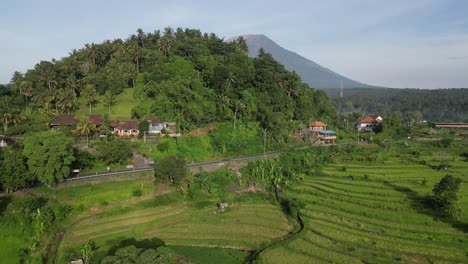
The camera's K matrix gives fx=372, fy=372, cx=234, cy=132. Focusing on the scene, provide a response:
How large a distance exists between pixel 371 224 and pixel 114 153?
25.2 meters

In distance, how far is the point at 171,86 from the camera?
55.2 meters

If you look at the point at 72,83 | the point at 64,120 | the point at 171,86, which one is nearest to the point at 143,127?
the point at 171,86

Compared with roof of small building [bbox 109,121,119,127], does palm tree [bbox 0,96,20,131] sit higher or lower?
higher

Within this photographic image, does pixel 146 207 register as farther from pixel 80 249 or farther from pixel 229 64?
pixel 229 64

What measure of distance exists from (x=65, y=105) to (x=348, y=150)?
42.2 meters

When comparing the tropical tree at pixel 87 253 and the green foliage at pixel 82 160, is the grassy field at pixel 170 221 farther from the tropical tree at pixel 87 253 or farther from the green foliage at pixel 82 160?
the green foliage at pixel 82 160

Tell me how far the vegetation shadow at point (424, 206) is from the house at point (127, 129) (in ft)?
106

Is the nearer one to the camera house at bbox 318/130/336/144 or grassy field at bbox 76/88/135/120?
grassy field at bbox 76/88/135/120

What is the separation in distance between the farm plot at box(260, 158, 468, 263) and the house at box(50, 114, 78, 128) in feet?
101

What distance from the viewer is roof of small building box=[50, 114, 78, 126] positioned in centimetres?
4934

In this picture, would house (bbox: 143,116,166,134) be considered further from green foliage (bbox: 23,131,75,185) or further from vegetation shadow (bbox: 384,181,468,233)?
vegetation shadow (bbox: 384,181,468,233)

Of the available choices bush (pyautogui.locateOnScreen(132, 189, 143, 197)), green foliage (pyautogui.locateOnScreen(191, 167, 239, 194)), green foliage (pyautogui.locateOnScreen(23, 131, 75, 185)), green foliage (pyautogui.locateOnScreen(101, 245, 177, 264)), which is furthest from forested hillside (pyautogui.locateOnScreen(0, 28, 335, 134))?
green foliage (pyautogui.locateOnScreen(101, 245, 177, 264))

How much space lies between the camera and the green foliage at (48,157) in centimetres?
3058

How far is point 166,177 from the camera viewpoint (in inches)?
1400
